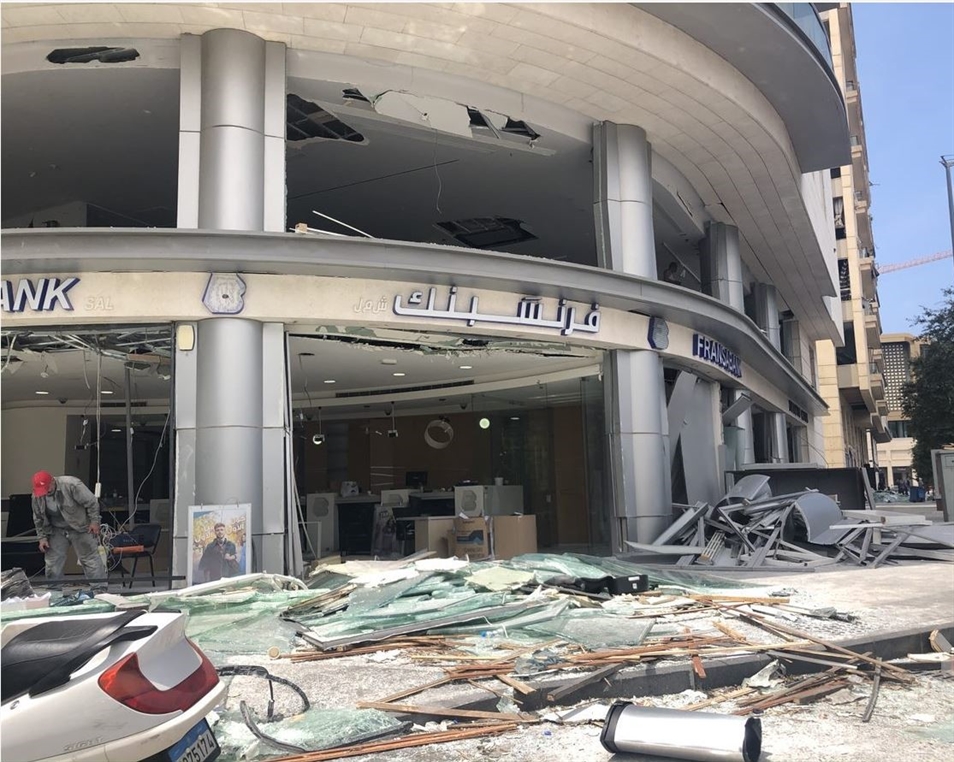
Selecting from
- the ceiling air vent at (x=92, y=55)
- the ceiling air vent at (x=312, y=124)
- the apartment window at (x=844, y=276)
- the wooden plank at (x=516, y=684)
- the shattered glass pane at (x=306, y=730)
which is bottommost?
the shattered glass pane at (x=306, y=730)

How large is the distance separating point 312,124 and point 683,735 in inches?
467

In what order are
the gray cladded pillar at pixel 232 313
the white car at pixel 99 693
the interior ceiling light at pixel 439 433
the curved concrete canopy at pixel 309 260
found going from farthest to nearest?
the interior ceiling light at pixel 439 433
the gray cladded pillar at pixel 232 313
the curved concrete canopy at pixel 309 260
the white car at pixel 99 693

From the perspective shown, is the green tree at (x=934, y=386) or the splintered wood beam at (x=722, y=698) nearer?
the splintered wood beam at (x=722, y=698)

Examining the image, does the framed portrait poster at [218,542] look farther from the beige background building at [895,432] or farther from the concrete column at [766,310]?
the beige background building at [895,432]

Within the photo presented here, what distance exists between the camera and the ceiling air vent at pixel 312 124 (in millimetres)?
13336

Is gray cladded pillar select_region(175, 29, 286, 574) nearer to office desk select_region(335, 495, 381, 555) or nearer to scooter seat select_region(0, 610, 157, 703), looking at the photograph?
scooter seat select_region(0, 610, 157, 703)

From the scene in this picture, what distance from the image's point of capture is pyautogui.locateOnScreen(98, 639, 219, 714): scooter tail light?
11.0ft

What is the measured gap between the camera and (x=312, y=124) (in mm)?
13898

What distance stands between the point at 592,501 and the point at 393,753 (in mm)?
11936

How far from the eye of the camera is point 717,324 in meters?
15.5

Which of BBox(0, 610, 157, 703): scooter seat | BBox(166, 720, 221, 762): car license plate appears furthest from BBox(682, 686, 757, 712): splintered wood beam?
BBox(0, 610, 157, 703): scooter seat

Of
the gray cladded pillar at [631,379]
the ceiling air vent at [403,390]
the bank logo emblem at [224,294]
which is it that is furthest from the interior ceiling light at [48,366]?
the gray cladded pillar at [631,379]

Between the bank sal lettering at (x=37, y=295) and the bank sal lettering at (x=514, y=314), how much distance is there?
417 centimetres

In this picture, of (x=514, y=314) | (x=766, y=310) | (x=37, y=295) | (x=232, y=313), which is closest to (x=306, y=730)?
(x=232, y=313)
